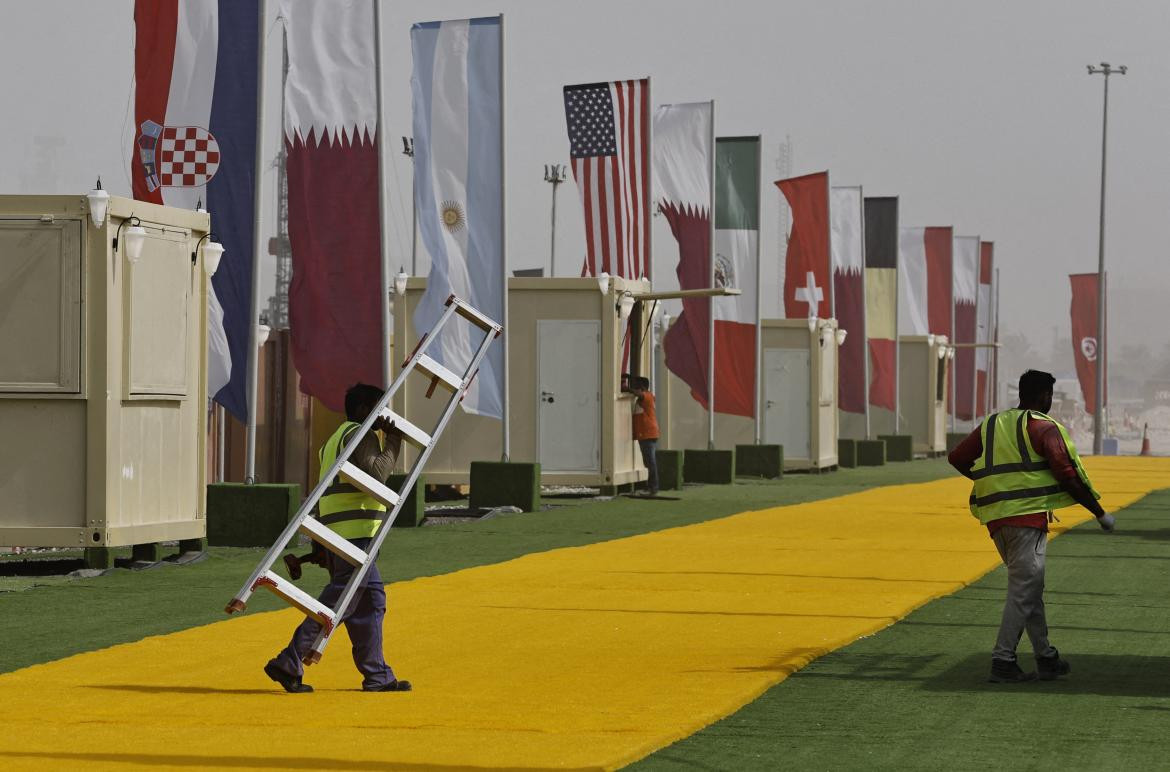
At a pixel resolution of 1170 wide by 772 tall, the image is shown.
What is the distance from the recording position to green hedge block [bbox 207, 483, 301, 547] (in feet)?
58.0

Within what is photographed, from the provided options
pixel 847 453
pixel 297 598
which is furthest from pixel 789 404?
pixel 297 598

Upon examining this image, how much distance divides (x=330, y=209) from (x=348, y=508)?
10280 millimetres

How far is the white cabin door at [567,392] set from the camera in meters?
26.1

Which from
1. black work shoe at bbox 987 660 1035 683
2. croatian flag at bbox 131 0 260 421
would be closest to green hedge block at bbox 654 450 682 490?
croatian flag at bbox 131 0 260 421

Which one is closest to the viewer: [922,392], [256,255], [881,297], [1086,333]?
[256,255]

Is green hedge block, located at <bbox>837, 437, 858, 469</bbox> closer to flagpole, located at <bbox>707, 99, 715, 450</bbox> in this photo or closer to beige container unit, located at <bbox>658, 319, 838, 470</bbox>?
beige container unit, located at <bbox>658, 319, 838, 470</bbox>

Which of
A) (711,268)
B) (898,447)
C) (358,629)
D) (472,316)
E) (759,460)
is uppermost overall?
(711,268)

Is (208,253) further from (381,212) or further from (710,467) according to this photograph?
(710,467)

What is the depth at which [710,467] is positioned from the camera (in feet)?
106

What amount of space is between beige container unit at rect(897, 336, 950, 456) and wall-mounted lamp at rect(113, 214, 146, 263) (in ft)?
119

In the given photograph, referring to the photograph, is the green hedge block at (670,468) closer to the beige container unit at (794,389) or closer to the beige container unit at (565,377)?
the beige container unit at (565,377)

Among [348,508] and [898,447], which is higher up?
[348,508]

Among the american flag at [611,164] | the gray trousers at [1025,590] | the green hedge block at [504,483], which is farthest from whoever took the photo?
the american flag at [611,164]

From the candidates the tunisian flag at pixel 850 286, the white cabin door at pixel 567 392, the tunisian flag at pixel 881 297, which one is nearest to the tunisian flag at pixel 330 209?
the white cabin door at pixel 567 392
